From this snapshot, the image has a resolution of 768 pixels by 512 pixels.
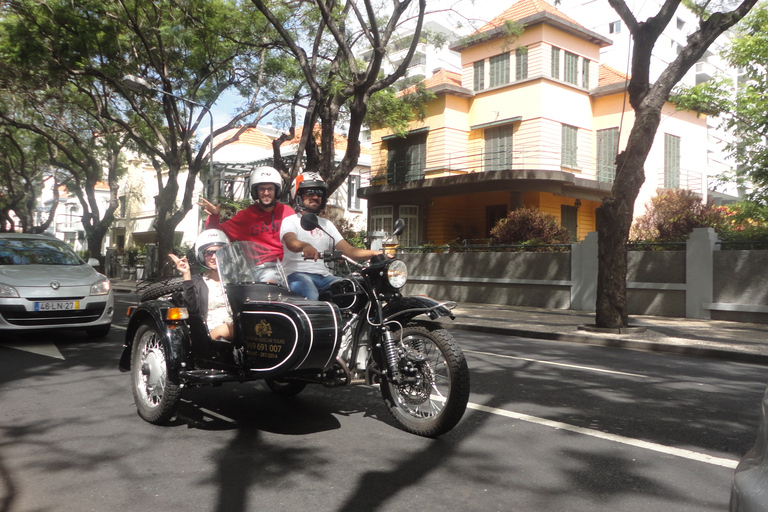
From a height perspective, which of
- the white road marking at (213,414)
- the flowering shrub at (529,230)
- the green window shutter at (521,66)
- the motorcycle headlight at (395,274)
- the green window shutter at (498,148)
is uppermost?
the green window shutter at (521,66)

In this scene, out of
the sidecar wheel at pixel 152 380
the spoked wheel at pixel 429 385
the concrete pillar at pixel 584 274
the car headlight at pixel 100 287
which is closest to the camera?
the spoked wheel at pixel 429 385

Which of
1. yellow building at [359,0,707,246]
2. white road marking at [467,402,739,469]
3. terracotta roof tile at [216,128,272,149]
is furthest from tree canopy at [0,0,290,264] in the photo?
terracotta roof tile at [216,128,272,149]

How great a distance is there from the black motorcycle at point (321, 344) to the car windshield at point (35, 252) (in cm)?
558

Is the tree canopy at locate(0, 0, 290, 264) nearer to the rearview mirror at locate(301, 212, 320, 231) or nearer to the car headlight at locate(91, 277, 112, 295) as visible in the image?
the car headlight at locate(91, 277, 112, 295)

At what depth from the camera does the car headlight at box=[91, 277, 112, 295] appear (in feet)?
29.2

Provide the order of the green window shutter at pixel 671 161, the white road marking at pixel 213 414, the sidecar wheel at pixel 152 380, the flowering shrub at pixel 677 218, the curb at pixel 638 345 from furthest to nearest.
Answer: the green window shutter at pixel 671 161, the flowering shrub at pixel 677 218, the curb at pixel 638 345, the white road marking at pixel 213 414, the sidecar wheel at pixel 152 380

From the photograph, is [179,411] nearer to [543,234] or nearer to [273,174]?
[273,174]

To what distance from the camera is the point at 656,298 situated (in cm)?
1445

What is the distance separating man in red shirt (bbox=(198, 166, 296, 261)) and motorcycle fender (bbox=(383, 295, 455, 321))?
138cm

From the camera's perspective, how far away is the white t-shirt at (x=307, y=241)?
4914 mm

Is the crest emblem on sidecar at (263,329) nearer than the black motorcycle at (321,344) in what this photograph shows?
No

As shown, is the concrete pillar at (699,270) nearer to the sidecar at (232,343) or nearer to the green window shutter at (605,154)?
the sidecar at (232,343)

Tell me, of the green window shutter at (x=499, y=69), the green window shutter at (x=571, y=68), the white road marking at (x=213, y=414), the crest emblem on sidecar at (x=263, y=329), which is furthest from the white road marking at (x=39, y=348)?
the green window shutter at (x=571, y=68)

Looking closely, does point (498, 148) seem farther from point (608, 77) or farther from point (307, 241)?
point (307, 241)
